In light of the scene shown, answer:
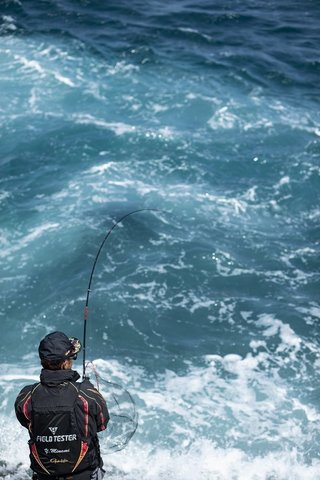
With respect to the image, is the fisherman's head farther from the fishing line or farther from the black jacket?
the fishing line

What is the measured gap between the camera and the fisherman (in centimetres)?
470

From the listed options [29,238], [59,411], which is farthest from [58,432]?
[29,238]

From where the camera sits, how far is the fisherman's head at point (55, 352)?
470cm

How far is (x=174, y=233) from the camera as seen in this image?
1314 cm

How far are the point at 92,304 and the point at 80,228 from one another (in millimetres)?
2407

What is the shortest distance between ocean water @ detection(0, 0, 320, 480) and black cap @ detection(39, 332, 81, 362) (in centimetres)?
260

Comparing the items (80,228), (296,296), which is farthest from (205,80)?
(296,296)

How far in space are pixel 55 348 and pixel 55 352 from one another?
0.03m

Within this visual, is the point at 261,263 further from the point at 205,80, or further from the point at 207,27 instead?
the point at 207,27

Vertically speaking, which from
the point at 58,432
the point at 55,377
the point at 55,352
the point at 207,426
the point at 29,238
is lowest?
the point at 207,426

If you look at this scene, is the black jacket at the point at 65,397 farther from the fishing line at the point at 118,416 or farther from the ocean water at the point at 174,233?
the ocean water at the point at 174,233

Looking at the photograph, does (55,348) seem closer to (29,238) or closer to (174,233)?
(29,238)

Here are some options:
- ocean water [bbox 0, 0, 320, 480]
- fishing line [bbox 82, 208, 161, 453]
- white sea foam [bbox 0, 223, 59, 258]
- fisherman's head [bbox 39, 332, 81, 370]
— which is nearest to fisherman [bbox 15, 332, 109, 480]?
fisherman's head [bbox 39, 332, 81, 370]

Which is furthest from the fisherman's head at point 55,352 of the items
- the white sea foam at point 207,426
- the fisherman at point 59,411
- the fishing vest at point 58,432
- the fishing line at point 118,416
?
the white sea foam at point 207,426
